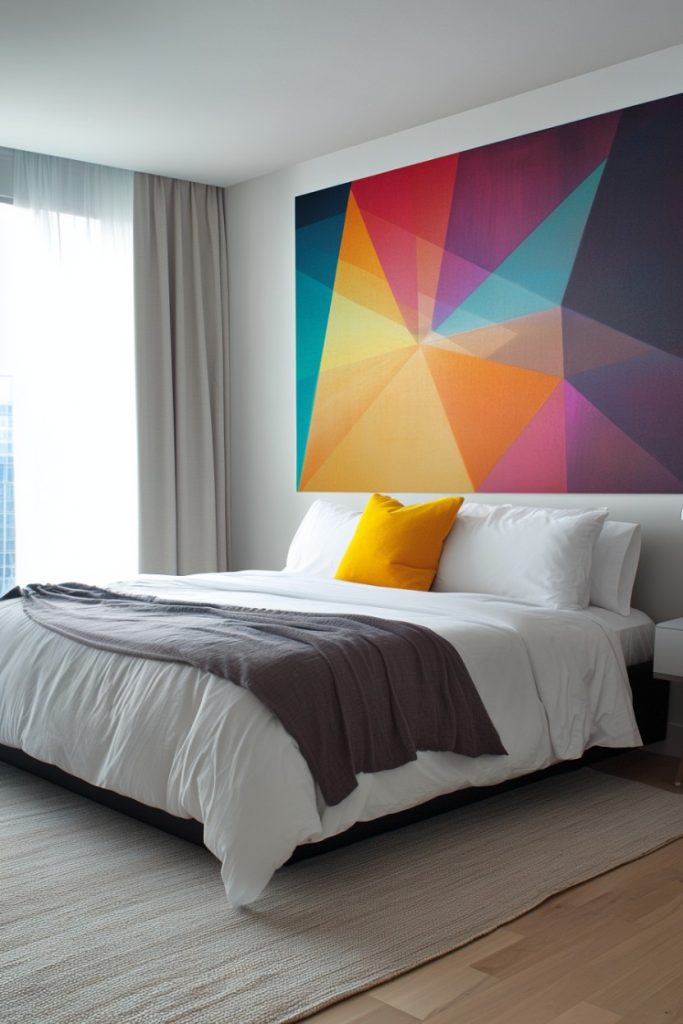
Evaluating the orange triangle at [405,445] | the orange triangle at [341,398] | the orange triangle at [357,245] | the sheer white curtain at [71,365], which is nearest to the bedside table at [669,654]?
the orange triangle at [405,445]

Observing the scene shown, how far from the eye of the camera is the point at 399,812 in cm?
296

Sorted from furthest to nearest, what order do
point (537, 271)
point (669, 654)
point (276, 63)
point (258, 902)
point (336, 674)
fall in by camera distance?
point (537, 271) → point (276, 63) → point (669, 654) → point (336, 674) → point (258, 902)

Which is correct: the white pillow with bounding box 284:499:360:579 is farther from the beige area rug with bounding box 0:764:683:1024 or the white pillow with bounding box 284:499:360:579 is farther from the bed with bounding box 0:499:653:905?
the beige area rug with bounding box 0:764:683:1024

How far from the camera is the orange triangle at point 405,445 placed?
4906mm

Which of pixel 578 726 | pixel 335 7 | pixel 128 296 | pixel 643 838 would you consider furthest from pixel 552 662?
pixel 128 296

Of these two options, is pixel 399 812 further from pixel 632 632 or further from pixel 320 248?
pixel 320 248

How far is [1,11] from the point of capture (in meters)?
3.66

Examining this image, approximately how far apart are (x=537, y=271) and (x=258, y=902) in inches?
117

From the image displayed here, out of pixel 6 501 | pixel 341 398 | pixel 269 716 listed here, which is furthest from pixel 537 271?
pixel 6 501

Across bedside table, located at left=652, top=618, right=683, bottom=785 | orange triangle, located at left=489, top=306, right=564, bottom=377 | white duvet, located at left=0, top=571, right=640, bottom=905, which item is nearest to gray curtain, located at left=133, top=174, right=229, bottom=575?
white duvet, located at left=0, top=571, right=640, bottom=905

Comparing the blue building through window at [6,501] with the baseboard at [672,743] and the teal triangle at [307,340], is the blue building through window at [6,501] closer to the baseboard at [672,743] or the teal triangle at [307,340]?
the teal triangle at [307,340]

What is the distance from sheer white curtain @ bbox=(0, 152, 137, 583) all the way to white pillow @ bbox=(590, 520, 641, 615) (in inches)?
107

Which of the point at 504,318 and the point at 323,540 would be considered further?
the point at 323,540

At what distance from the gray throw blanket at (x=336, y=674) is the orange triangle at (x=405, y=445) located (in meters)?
1.69
